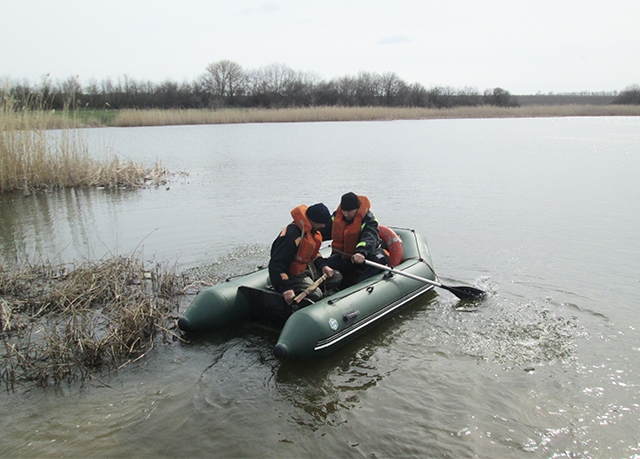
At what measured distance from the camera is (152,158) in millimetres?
16891

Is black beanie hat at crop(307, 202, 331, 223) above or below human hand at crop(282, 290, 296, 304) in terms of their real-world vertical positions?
above

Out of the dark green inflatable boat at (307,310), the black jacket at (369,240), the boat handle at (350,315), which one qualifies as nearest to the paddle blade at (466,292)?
the dark green inflatable boat at (307,310)

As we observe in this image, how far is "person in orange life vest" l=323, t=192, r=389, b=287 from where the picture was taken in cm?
539

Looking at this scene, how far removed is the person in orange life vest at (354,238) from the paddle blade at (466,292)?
2.72 feet

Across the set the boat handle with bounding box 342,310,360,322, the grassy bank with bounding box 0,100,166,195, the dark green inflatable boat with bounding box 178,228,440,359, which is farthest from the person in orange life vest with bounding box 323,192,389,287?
the grassy bank with bounding box 0,100,166,195

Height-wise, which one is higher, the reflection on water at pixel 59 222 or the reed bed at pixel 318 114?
the reed bed at pixel 318 114

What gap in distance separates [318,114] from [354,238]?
22.9 metres

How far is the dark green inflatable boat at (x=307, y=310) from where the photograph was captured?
13.7 feet

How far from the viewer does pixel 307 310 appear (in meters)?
4.32

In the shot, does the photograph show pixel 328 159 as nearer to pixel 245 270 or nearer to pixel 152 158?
pixel 152 158

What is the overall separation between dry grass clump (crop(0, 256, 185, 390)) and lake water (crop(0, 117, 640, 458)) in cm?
20

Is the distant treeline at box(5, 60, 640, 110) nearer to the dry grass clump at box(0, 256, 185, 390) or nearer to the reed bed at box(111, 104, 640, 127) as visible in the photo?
the reed bed at box(111, 104, 640, 127)

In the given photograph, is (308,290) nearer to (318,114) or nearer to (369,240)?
(369,240)

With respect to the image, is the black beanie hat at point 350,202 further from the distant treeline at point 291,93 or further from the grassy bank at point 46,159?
the distant treeline at point 291,93
